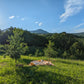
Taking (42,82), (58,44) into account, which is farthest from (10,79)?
(58,44)

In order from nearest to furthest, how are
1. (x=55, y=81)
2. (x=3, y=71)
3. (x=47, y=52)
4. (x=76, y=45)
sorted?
(x=55, y=81), (x=3, y=71), (x=47, y=52), (x=76, y=45)

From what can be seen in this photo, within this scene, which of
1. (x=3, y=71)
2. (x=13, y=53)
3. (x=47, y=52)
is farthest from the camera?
(x=47, y=52)

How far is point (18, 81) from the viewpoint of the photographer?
4.27 metres

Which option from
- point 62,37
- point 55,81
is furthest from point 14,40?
point 62,37

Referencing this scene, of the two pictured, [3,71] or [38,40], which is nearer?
[3,71]

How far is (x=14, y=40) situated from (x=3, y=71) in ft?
8.53

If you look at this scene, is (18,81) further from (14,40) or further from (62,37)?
(62,37)

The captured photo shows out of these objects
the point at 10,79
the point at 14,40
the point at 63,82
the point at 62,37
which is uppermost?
the point at 62,37

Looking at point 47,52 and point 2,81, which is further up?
point 47,52

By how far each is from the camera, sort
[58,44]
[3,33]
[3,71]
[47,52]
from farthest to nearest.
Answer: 1. [58,44]
2. [3,33]
3. [47,52]
4. [3,71]

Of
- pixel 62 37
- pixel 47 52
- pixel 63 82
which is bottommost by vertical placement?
pixel 63 82

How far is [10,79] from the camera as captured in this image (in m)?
4.38

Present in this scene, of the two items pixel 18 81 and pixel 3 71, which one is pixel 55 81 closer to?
pixel 18 81

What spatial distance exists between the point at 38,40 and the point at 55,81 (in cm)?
3008
